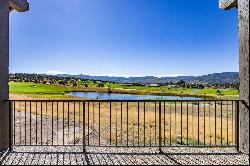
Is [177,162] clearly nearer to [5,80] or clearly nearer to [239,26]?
[239,26]

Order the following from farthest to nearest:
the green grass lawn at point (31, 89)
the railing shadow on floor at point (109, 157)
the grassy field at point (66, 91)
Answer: the grassy field at point (66, 91), the green grass lawn at point (31, 89), the railing shadow on floor at point (109, 157)

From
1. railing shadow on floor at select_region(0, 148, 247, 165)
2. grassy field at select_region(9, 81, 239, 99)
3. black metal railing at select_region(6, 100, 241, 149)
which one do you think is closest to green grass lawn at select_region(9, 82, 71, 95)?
grassy field at select_region(9, 81, 239, 99)

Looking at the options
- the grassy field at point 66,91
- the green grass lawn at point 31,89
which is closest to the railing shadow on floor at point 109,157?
the grassy field at point 66,91

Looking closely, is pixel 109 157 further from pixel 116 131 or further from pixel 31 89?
pixel 31 89

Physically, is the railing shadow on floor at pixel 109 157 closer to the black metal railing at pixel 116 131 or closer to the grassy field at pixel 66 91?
the black metal railing at pixel 116 131

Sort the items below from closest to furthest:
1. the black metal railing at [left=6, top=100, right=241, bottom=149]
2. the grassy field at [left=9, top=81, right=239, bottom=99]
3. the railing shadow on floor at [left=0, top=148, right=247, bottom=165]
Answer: the railing shadow on floor at [left=0, top=148, right=247, bottom=165] < the black metal railing at [left=6, top=100, right=241, bottom=149] < the grassy field at [left=9, top=81, right=239, bottom=99]

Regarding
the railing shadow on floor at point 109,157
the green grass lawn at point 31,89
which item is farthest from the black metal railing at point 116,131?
the green grass lawn at point 31,89

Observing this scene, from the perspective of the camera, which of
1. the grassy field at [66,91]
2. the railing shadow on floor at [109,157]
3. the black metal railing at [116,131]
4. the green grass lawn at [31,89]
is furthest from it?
the grassy field at [66,91]

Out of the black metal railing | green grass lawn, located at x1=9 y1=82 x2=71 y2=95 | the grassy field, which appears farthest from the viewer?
the grassy field

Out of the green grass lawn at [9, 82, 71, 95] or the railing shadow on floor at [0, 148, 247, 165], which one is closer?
the railing shadow on floor at [0, 148, 247, 165]

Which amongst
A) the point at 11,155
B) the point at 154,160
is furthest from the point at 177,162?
the point at 11,155

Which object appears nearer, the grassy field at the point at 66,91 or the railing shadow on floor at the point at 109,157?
the railing shadow on floor at the point at 109,157

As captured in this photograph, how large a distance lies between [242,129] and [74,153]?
10.8ft

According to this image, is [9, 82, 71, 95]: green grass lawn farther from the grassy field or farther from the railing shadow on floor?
the railing shadow on floor
